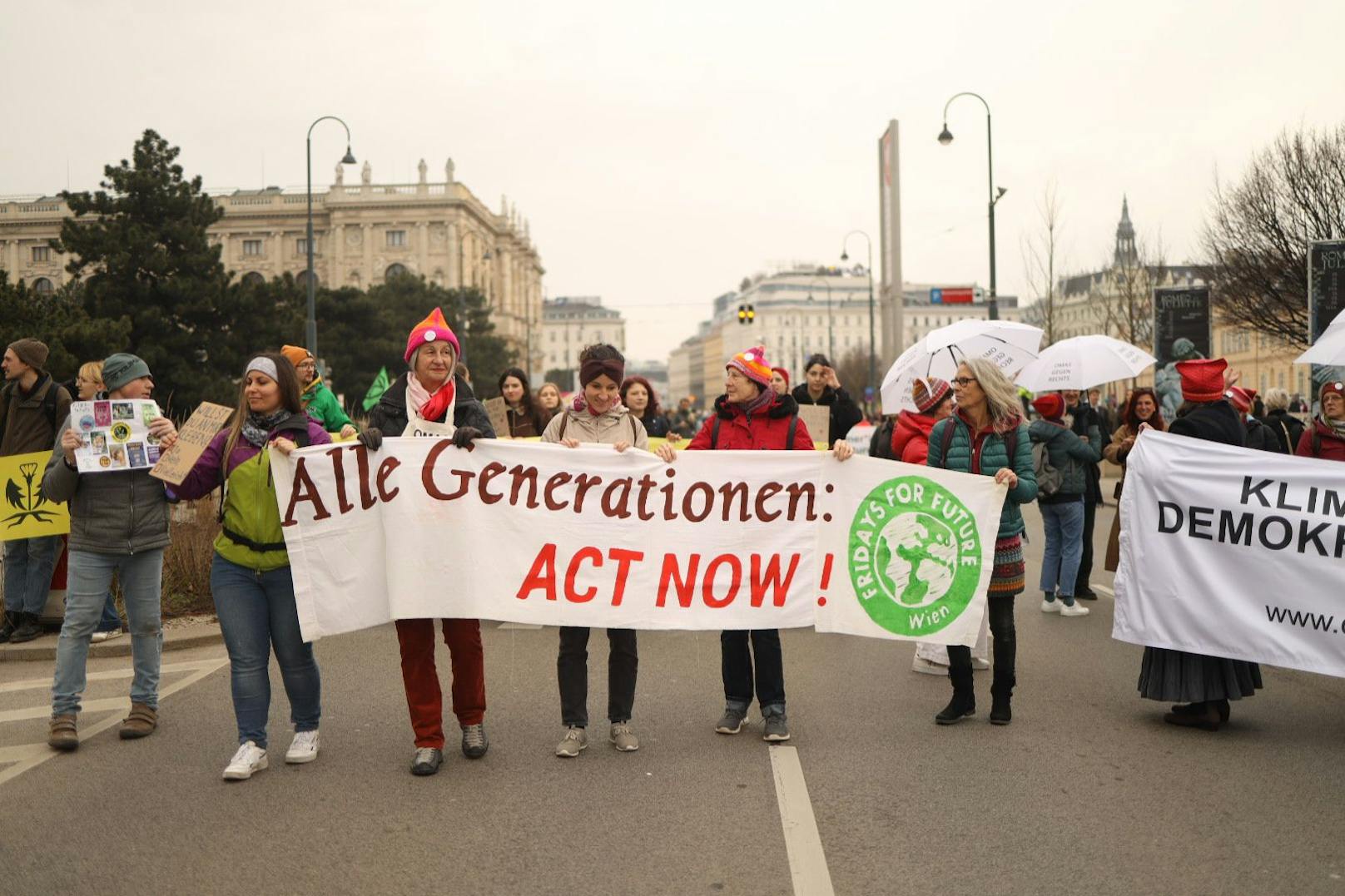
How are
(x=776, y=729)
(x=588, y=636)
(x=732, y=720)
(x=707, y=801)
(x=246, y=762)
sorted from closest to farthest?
(x=707, y=801), (x=246, y=762), (x=588, y=636), (x=776, y=729), (x=732, y=720)

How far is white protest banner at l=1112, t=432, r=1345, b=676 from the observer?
21.4ft

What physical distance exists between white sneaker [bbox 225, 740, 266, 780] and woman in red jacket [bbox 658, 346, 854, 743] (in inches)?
87.0

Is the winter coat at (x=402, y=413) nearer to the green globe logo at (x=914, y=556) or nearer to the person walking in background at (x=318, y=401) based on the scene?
the green globe logo at (x=914, y=556)

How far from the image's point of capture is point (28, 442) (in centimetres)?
912

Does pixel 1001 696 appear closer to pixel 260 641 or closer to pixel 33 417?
pixel 260 641

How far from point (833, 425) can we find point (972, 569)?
15.3ft

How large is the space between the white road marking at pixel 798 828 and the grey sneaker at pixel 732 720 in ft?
1.01

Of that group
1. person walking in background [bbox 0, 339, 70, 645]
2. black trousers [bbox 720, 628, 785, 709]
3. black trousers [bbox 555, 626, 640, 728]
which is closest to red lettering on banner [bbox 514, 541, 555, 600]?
black trousers [bbox 555, 626, 640, 728]

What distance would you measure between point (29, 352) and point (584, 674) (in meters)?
4.86

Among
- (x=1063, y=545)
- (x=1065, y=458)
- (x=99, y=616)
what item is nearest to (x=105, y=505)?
(x=99, y=616)

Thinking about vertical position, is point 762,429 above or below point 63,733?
above

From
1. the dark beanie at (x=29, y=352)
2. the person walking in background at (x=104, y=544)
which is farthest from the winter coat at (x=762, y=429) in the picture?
the dark beanie at (x=29, y=352)

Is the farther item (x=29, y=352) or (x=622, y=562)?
(x=29, y=352)

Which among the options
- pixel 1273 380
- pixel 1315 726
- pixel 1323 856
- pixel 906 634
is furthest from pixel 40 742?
pixel 1273 380
